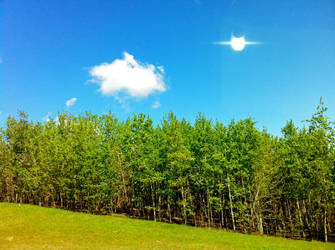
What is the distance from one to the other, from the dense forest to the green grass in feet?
22.3

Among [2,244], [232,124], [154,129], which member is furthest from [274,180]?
[2,244]

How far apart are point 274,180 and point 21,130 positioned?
250ft

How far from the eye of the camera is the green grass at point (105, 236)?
25.9 meters

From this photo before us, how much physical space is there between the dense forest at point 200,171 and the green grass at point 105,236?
6.79m

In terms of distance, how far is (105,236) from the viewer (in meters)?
29.7

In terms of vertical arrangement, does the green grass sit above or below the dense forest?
below

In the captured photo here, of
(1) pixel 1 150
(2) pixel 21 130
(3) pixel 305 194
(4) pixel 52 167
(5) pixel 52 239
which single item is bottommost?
(5) pixel 52 239

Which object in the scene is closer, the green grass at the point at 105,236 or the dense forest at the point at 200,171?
the green grass at the point at 105,236

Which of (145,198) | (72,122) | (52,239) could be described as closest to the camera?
(52,239)

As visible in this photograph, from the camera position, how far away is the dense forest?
38.1 m

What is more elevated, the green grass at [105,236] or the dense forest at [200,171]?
the dense forest at [200,171]

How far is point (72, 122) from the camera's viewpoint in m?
69.2

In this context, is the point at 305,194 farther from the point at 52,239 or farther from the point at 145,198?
the point at 52,239

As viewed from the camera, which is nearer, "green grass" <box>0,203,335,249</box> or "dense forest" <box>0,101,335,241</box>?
"green grass" <box>0,203,335,249</box>
